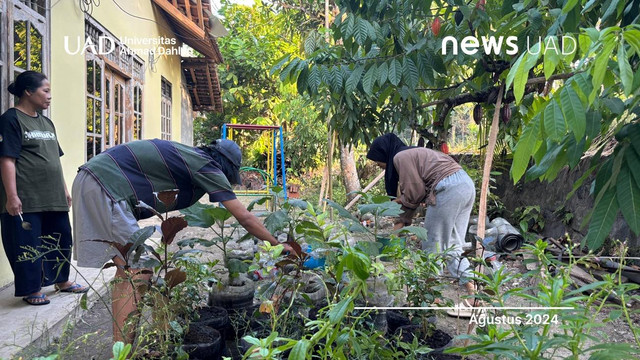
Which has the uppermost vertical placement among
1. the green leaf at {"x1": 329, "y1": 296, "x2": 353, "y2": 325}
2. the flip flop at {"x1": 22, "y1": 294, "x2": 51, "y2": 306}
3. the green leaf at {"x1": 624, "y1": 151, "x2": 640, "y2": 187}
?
the green leaf at {"x1": 624, "y1": 151, "x2": 640, "y2": 187}

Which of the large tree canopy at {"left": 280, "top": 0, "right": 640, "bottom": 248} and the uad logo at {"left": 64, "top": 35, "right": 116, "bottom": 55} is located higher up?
the uad logo at {"left": 64, "top": 35, "right": 116, "bottom": 55}

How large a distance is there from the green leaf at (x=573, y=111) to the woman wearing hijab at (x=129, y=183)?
4.98 ft

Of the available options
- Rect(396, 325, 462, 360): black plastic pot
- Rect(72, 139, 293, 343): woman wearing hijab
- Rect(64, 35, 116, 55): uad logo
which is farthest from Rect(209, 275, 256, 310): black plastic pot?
Rect(64, 35, 116, 55): uad logo

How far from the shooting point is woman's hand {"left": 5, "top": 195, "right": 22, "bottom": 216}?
306 centimetres

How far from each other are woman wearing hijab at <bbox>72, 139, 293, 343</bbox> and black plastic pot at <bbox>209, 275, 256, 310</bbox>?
456 mm

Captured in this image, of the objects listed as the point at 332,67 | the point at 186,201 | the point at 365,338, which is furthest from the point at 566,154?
the point at 332,67

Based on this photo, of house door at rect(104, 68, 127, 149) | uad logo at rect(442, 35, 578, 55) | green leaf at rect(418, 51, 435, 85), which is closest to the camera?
uad logo at rect(442, 35, 578, 55)

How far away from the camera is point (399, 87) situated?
3229mm

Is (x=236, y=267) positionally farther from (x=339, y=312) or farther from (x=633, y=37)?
(x=633, y=37)

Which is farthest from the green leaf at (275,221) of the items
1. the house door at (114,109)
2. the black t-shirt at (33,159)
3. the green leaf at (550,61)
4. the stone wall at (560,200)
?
the house door at (114,109)

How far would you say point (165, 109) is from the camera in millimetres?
9406

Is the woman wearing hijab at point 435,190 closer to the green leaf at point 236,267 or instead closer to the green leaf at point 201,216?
the green leaf at point 236,267

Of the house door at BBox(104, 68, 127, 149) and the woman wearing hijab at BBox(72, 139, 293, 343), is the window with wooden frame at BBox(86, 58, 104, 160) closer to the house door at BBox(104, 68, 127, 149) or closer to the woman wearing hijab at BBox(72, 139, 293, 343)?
the house door at BBox(104, 68, 127, 149)

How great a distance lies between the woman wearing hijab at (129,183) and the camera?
7.82 feet
